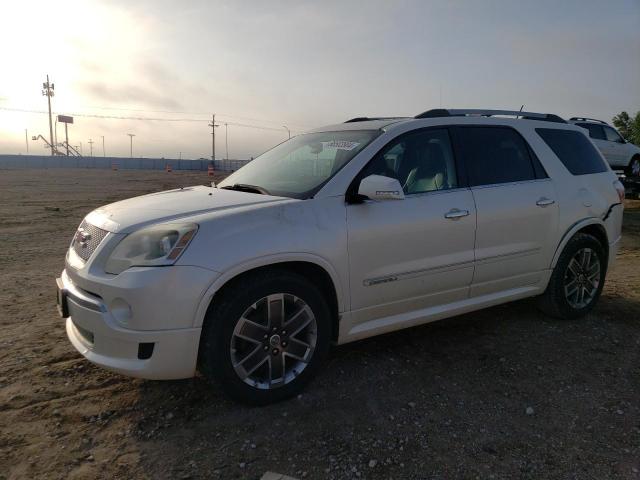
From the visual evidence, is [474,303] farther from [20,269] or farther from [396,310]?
[20,269]

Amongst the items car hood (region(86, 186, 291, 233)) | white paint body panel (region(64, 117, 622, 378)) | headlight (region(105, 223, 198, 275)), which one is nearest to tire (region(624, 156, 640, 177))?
white paint body panel (region(64, 117, 622, 378))

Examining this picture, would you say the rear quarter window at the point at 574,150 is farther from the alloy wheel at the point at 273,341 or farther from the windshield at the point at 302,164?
the alloy wheel at the point at 273,341

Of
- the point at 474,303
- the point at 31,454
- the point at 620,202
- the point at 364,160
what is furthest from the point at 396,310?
the point at 620,202

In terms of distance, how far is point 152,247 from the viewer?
2797mm

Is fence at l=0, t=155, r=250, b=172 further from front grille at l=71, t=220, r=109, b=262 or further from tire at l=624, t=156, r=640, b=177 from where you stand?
front grille at l=71, t=220, r=109, b=262

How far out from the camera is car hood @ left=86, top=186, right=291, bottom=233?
299 cm

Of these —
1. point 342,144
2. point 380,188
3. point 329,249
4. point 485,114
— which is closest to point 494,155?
point 485,114

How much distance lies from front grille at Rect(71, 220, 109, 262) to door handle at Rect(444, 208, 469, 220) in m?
2.33

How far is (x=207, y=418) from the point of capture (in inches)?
117

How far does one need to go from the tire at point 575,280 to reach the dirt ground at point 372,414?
23 centimetres

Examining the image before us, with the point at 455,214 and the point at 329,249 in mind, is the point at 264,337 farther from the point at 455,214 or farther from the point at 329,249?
the point at 455,214

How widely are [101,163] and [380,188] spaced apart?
3319 inches

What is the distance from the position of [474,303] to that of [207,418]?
2218 millimetres

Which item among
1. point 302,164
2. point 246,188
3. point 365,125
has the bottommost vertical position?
point 246,188
